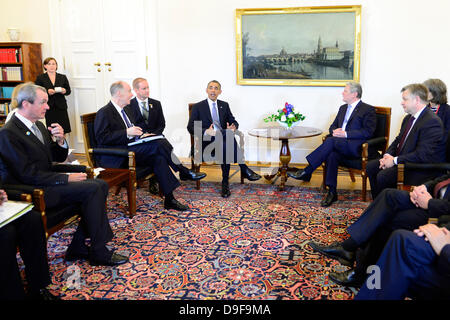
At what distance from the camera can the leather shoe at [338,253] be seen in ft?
11.4

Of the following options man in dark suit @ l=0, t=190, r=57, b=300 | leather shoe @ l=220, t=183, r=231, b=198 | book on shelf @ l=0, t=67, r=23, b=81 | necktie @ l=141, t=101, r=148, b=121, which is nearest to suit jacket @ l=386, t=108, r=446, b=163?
leather shoe @ l=220, t=183, r=231, b=198

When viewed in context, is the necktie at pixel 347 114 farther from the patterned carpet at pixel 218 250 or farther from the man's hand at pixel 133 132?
the man's hand at pixel 133 132

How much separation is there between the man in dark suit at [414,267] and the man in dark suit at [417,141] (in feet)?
5.90

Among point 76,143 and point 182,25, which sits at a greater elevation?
point 182,25

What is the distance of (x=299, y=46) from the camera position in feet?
22.0

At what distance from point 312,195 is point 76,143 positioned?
4.81 meters

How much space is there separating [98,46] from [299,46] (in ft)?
11.4

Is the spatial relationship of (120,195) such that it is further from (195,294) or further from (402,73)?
(402,73)

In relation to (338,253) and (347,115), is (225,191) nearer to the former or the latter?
(347,115)

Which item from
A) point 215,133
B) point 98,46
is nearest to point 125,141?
point 215,133

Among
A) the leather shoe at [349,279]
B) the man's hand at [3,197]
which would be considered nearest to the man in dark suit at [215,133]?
the leather shoe at [349,279]

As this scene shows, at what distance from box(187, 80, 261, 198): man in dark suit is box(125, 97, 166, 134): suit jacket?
412mm

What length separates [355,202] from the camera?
17.1ft
